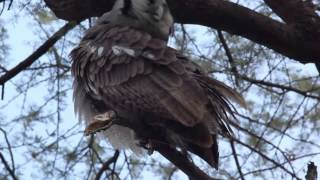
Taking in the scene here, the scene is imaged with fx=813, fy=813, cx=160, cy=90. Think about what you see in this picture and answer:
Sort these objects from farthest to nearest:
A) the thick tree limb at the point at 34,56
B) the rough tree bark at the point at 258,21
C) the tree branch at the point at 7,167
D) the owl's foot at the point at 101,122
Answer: the tree branch at the point at 7,167, the thick tree limb at the point at 34,56, the rough tree bark at the point at 258,21, the owl's foot at the point at 101,122

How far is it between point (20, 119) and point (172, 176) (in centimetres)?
101

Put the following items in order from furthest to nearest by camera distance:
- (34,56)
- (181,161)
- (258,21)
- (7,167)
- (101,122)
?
(7,167)
(34,56)
(258,21)
(181,161)
(101,122)

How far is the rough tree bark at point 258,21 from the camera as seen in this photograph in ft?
12.2

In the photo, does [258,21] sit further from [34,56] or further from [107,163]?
[107,163]

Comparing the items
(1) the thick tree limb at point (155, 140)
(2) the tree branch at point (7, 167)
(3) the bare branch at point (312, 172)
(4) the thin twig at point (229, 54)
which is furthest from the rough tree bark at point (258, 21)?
(2) the tree branch at point (7, 167)

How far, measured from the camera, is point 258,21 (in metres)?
3.72

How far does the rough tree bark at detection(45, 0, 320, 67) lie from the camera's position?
3707 millimetres

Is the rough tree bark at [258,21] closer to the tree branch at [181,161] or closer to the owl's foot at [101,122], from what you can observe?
the tree branch at [181,161]

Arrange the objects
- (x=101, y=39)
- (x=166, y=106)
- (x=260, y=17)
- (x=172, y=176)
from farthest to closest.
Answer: (x=172, y=176)
(x=260, y=17)
(x=101, y=39)
(x=166, y=106)


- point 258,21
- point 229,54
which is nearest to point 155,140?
point 258,21

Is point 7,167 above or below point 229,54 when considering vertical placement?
below

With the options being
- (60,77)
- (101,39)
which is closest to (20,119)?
(60,77)

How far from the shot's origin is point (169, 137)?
3166mm

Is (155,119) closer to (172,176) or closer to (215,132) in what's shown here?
(215,132)
